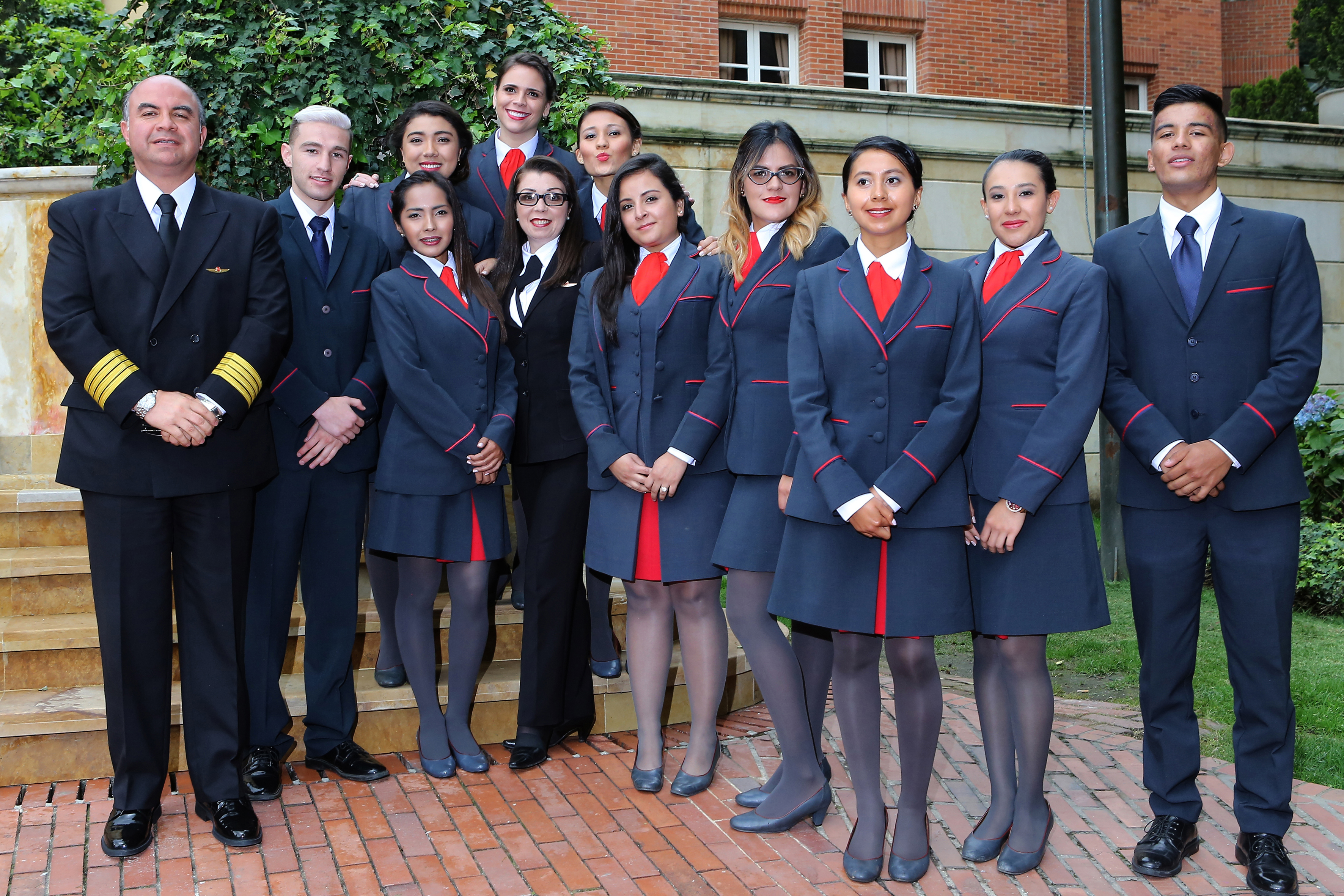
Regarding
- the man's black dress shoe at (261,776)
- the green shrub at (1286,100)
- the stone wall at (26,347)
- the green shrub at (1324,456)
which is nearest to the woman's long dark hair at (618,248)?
the man's black dress shoe at (261,776)

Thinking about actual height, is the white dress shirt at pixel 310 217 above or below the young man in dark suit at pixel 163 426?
above

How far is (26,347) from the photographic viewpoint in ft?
19.0

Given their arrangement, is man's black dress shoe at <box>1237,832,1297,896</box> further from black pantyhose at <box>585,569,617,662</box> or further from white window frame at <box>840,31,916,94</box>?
white window frame at <box>840,31,916,94</box>

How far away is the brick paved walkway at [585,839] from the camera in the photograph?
11.3 feet

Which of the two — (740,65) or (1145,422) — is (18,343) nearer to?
(1145,422)

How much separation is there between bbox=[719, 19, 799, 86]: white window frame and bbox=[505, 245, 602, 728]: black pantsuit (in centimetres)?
1167

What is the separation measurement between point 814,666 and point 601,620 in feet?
4.49

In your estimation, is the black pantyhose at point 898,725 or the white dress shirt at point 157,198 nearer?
the black pantyhose at point 898,725

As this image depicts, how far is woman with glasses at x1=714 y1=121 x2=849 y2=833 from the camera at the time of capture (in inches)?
150

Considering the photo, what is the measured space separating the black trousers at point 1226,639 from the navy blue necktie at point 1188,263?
2.15ft

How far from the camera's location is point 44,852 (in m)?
3.66

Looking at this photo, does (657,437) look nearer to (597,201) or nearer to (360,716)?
(597,201)

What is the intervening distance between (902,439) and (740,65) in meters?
12.9

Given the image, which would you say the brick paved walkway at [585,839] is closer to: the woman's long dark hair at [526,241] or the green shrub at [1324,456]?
the woman's long dark hair at [526,241]
